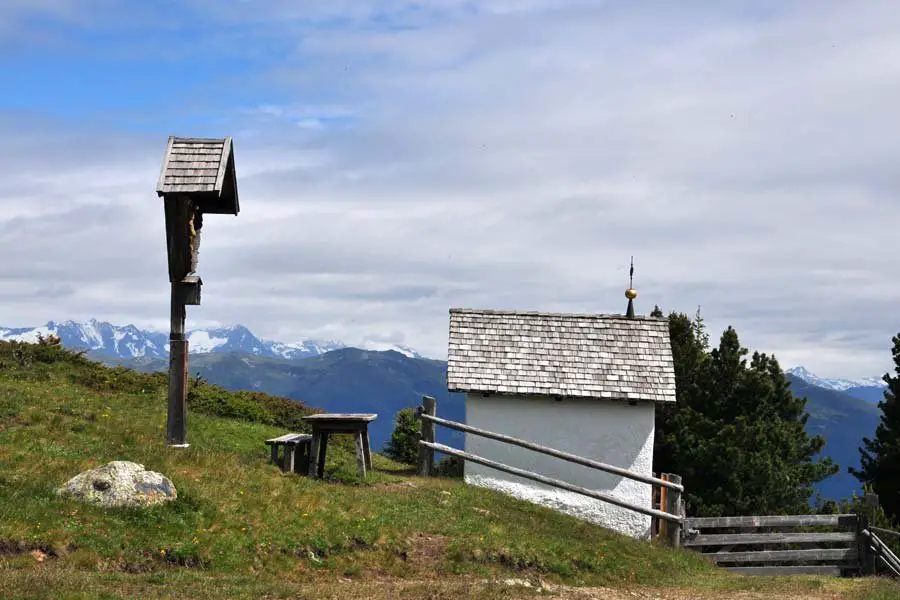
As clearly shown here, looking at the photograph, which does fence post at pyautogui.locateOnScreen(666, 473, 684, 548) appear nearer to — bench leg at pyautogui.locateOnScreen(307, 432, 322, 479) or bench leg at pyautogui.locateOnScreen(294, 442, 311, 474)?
bench leg at pyautogui.locateOnScreen(307, 432, 322, 479)

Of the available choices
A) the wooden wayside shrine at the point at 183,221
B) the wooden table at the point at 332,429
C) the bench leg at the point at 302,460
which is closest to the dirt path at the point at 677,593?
the wooden table at the point at 332,429

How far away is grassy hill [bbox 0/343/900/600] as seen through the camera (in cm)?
1302

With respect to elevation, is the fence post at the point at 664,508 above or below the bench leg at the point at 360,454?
below

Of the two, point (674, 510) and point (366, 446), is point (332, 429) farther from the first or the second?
point (674, 510)

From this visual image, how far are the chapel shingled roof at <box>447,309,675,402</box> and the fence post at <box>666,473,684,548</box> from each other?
2927mm

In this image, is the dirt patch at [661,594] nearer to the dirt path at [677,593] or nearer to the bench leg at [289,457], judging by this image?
the dirt path at [677,593]

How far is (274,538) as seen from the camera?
49.5ft

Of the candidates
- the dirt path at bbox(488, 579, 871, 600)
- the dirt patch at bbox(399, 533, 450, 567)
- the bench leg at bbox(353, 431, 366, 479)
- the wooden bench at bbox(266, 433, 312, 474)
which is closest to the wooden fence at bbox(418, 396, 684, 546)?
the bench leg at bbox(353, 431, 366, 479)

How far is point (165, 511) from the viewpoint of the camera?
15031 millimetres

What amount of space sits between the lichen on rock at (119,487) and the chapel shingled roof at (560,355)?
384 inches

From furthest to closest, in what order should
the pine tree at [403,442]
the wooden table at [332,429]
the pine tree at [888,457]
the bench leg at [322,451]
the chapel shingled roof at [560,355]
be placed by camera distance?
the pine tree at [888,457] < the pine tree at [403,442] < the chapel shingled roof at [560,355] < the bench leg at [322,451] < the wooden table at [332,429]

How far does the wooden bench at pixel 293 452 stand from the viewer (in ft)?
64.3

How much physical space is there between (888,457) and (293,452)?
1590 inches

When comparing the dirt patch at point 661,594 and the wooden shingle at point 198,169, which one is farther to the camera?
the wooden shingle at point 198,169
